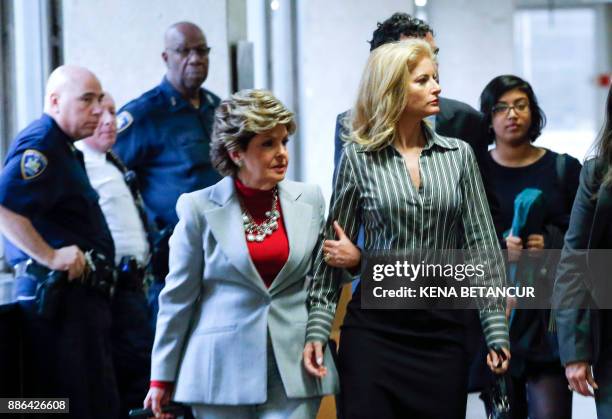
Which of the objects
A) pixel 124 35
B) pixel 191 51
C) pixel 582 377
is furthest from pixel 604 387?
pixel 124 35

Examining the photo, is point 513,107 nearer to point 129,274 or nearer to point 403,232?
point 129,274

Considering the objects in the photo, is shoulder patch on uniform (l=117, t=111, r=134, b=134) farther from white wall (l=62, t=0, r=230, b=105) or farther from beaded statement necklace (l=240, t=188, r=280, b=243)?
beaded statement necklace (l=240, t=188, r=280, b=243)

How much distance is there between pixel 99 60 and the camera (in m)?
6.66

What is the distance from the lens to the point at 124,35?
6.76m

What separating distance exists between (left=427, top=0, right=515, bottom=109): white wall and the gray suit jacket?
6.17 metres

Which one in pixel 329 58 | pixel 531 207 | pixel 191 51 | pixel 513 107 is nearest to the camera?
pixel 531 207

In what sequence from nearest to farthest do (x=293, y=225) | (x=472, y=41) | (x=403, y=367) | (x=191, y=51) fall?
(x=403, y=367), (x=293, y=225), (x=191, y=51), (x=472, y=41)

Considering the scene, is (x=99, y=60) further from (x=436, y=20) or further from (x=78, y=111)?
(x=436, y=20)

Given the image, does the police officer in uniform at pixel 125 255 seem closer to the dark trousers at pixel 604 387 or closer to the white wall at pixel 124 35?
the white wall at pixel 124 35

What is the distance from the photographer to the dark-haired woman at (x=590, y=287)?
3.43 meters

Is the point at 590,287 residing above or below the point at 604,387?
above

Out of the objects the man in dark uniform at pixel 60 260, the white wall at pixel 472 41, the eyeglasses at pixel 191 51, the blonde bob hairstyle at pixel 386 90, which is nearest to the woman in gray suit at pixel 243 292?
the blonde bob hairstyle at pixel 386 90

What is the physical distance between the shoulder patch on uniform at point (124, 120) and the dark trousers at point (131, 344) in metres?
→ 0.94

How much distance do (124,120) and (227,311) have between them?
2679mm
